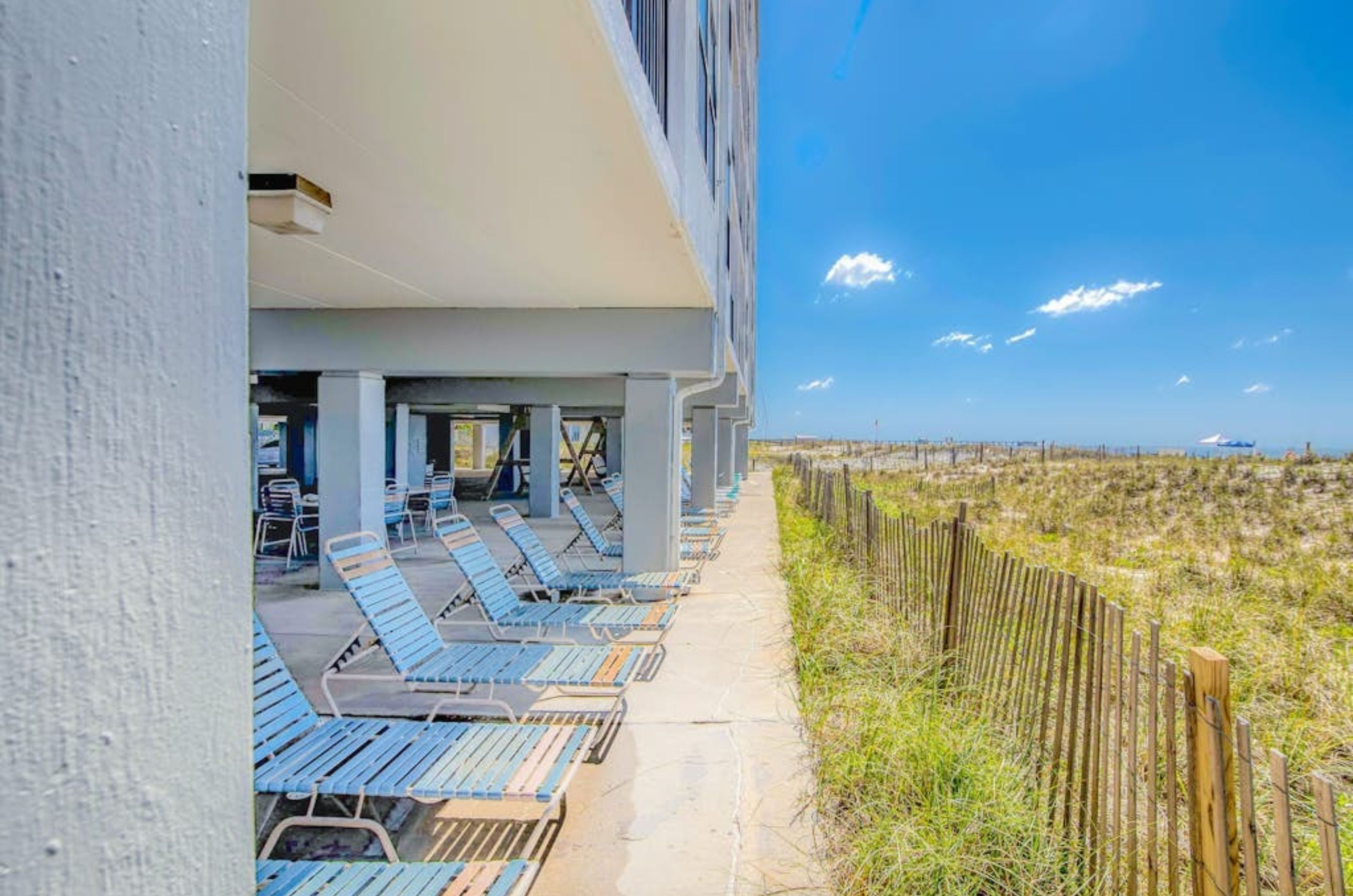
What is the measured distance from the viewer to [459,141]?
2814 mm

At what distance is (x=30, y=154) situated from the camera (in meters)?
0.60

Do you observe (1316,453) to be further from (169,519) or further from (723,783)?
(169,519)

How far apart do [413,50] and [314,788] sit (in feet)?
8.63

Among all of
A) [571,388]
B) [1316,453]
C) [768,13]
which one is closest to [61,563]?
[571,388]

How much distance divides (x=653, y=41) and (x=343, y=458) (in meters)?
5.75

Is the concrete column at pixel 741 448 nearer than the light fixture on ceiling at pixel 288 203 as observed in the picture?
No

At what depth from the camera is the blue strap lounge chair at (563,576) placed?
20.7ft

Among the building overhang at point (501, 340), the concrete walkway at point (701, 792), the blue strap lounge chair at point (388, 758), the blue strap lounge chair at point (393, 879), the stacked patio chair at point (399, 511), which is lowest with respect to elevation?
the concrete walkway at point (701, 792)

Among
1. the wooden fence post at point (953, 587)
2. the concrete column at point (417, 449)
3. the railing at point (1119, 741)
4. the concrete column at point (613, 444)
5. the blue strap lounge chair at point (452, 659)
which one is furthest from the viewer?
the concrete column at point (613, 444)

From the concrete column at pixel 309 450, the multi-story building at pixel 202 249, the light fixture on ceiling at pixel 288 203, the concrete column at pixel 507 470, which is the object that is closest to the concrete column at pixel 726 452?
the concrete column at pixel 507 470

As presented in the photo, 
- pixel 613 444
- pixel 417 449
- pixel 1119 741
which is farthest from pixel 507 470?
pixel 1119 741

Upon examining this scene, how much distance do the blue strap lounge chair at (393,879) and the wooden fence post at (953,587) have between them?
292 cm

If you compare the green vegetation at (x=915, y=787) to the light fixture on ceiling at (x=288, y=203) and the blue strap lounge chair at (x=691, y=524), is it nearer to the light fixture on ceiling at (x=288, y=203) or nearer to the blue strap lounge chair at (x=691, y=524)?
the light fixture on ceiling at (x=288, y=203)

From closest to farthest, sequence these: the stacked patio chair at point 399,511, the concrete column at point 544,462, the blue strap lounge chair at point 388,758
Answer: the blue strap lounge chair at point 388,758
the stacked patio chair at point 399,511
the concrete column at point 544,462
